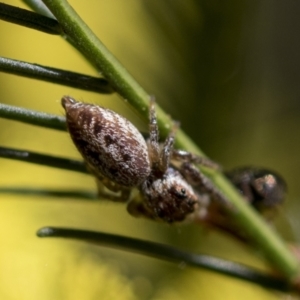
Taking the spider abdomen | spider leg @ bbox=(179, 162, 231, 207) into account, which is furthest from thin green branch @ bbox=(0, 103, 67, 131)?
spider leg @ bbox=(179, 162, 231, 207)

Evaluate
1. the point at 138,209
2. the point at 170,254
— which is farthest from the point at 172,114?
the point at 170,254

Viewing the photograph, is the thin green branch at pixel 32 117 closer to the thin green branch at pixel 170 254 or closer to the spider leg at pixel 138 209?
the thin green branch at pixel 170 254

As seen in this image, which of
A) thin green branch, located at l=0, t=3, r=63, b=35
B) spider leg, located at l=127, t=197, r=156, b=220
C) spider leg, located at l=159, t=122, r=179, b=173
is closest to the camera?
thin green branch, located at l=0, t=3, r=63, b=35

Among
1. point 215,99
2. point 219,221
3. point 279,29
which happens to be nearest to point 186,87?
point 215,99

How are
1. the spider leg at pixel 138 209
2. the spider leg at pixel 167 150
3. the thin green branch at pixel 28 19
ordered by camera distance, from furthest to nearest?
the spider leg at pixel 138 209 → the spider leg at pixel 167 150 → the thin green branch at pixel 28 19

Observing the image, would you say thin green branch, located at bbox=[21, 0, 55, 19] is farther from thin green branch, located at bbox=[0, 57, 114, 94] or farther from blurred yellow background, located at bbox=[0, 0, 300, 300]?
blurred yellow background, located at bbox=[0, 0, 300, 300]

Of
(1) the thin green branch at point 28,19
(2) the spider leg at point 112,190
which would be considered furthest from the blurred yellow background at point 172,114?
→ (1) the thin green branch at point 28,19

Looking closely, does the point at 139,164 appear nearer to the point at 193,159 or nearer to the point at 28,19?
the point at 193,159
